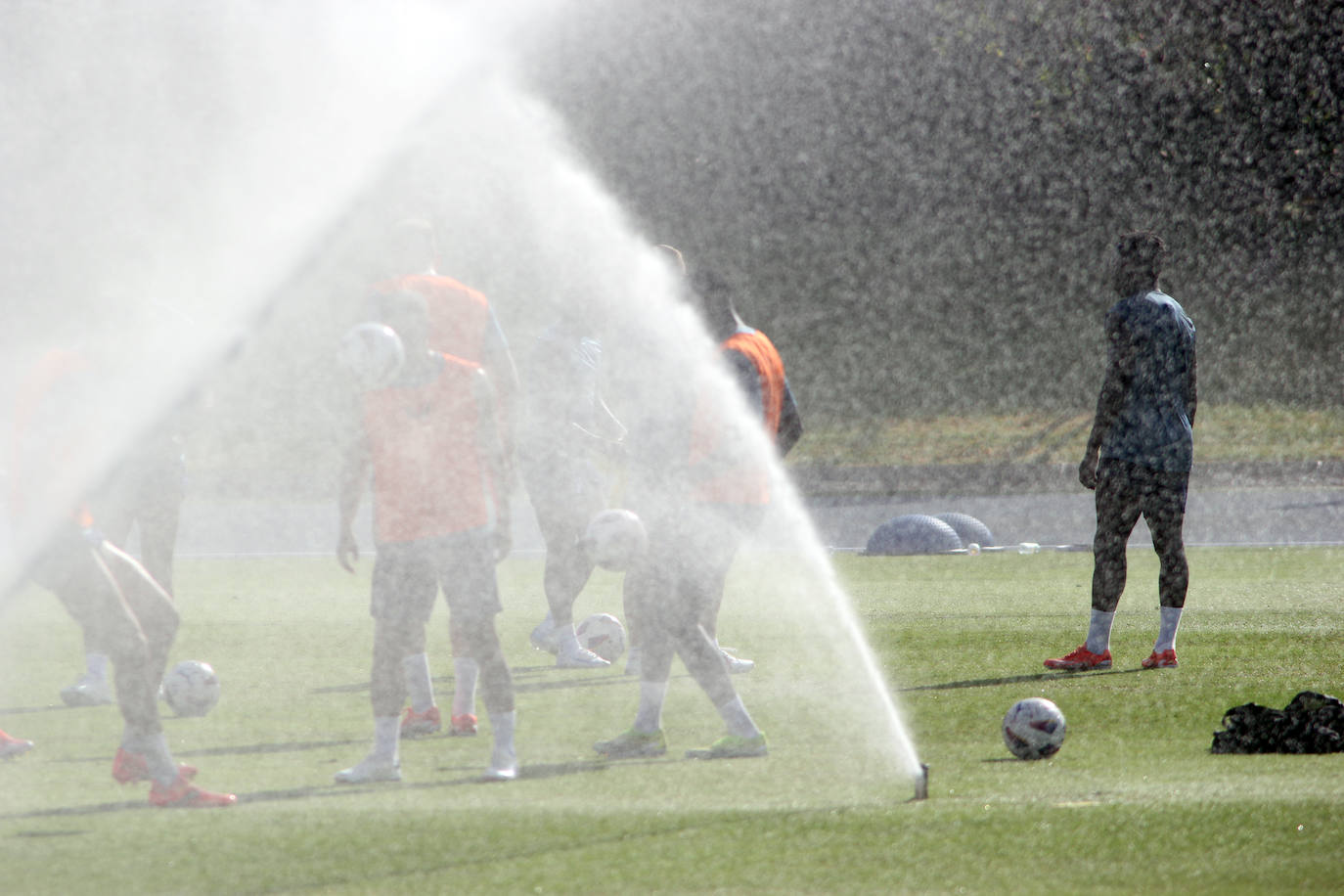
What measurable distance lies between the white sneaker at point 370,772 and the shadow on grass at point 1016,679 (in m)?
2.83

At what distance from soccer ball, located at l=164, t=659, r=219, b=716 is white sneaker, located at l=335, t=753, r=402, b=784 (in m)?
1.78

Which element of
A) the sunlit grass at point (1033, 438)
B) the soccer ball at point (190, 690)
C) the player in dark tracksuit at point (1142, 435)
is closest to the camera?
the soccer ball at point (190, 690)

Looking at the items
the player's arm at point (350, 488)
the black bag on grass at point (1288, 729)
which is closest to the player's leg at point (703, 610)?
the player's arm at point (350, 488)

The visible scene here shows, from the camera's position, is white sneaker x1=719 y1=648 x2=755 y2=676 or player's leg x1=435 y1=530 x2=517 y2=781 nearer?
player's leg x1=435 y1=530 x2=517 y2=781

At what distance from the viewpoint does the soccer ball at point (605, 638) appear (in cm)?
905

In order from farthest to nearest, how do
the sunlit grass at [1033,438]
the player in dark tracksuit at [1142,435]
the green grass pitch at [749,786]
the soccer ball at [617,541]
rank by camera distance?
the sunlit grass at [1033,438], the player in dark tracksuit at [1142,435], the soccer ball at [617,541], the green grass pitch at [749,786]

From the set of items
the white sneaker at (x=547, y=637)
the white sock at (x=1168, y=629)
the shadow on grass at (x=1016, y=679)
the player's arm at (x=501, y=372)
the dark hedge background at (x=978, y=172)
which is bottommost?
the white sneaker at (x=547, y=637)

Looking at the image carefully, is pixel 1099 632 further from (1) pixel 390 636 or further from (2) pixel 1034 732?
(1) pixel 390 636

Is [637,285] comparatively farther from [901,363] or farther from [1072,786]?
[901,363]

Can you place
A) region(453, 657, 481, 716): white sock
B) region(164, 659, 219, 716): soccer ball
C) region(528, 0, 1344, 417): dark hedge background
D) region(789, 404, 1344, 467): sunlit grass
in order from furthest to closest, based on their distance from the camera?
region(528, 0, 1344, 417): dark hedge background
region(789, 404, 1344, 467): sunlit grass
region(164, 659, 219, 716): soccer ball
region(453, 657, 481, 716): white sock

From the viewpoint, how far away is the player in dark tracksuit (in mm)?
8180

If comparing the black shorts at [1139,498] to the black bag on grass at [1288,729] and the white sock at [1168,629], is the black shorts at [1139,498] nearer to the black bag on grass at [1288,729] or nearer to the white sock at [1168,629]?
the white sock at [1168,629]

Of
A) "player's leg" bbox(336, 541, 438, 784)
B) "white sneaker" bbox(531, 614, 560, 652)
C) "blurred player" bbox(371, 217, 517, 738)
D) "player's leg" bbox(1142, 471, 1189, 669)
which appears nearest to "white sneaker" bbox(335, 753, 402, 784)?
"player's leg" bbox(336, 541, 438, 784)

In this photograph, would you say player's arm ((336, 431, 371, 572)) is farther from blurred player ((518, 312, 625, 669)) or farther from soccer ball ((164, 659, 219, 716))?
blurred player ((518, 312, 625, 669))
